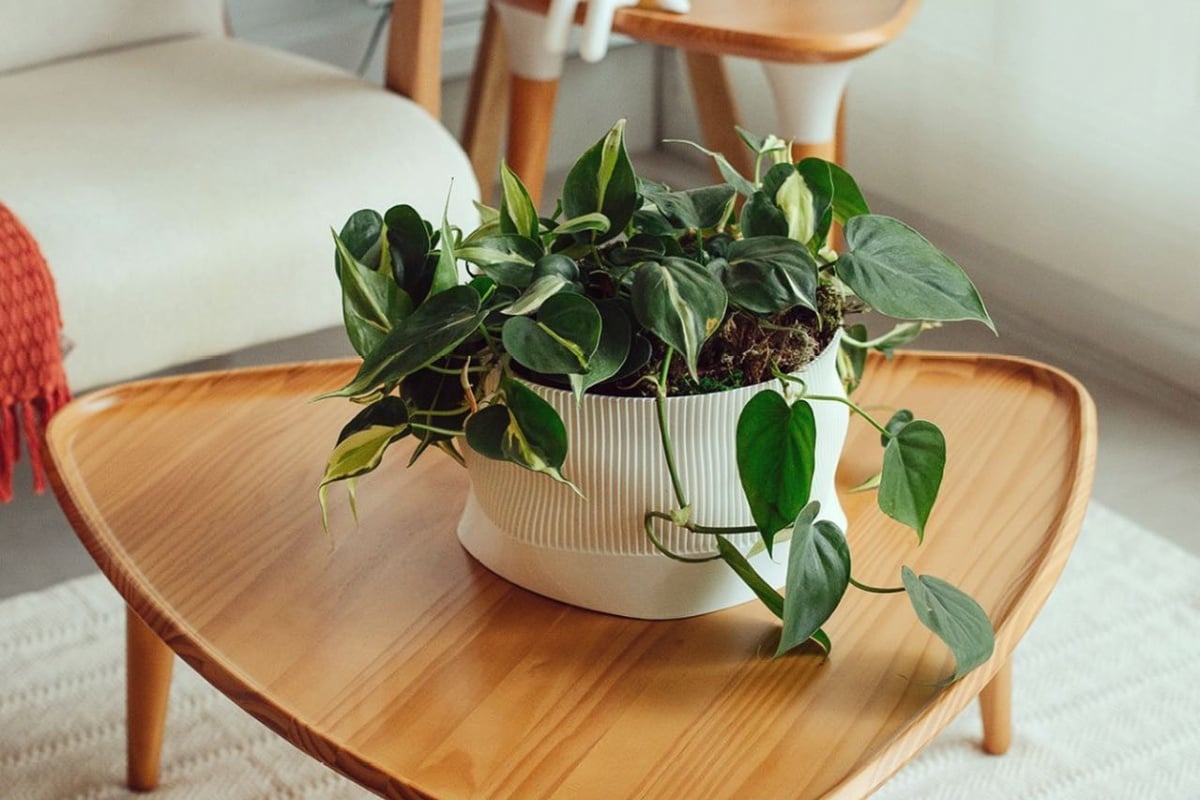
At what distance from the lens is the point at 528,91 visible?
1779 millimetres

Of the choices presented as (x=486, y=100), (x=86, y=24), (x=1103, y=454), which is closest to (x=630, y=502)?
(x=1103, y=454)

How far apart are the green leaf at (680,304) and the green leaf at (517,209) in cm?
11

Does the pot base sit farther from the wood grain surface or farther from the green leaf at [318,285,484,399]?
A: the wood grain surface

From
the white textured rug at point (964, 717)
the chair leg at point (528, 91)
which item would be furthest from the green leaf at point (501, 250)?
the chair leg at point (528, 91)

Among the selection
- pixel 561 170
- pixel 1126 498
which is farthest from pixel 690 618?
pixel 561 170

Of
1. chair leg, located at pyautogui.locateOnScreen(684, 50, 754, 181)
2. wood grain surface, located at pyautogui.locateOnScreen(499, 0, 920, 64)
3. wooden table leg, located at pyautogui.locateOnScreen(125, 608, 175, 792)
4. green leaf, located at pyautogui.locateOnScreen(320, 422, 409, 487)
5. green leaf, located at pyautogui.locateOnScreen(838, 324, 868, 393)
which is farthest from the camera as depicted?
chair leg, located at pyautogui.locateOnScreen(684, 50, 754, 181)

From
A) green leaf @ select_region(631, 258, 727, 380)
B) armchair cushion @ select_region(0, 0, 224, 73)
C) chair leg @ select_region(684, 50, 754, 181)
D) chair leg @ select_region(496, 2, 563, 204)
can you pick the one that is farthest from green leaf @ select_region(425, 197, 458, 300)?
chair leg @ select_region(684, 50, 754, 181)

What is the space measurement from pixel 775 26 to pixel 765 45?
0.16ft

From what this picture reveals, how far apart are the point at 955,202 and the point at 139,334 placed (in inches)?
48.3

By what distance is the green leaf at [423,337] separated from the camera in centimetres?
74

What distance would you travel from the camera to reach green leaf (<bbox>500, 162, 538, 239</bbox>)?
822 millimetres

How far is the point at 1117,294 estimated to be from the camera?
1874mm

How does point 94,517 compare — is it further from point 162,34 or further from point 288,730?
point 162,34

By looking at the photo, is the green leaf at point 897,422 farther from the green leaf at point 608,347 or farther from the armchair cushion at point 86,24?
the armchair cushion at point 86,24
